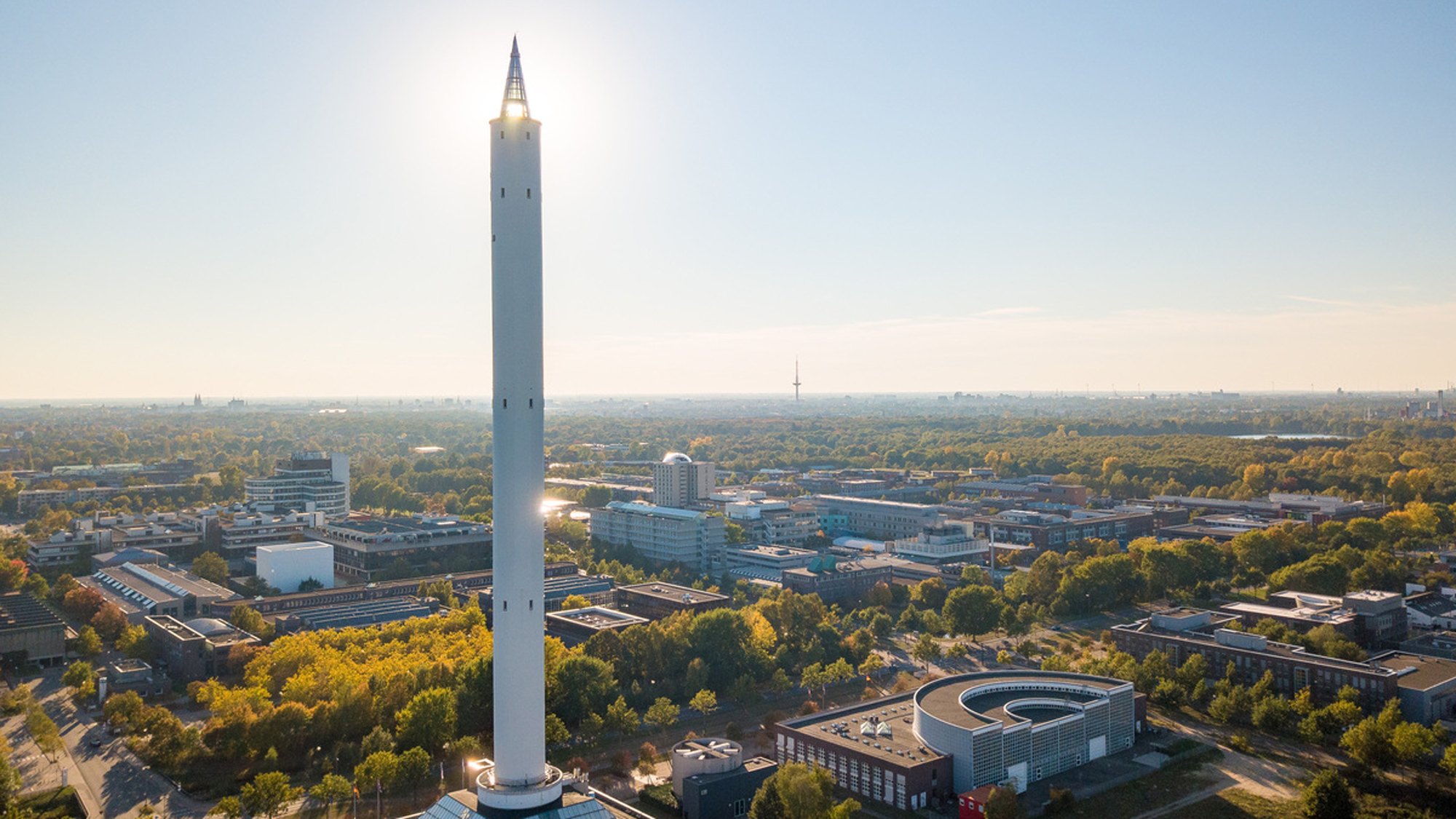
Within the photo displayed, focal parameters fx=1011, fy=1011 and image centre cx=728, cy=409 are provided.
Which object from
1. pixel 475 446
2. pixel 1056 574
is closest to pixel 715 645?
pixel 1056 574

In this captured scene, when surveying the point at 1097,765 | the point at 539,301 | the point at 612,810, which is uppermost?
the point at 539,301

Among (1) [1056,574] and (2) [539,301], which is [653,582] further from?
(2) [539,301]

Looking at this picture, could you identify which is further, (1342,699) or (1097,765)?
(1342,699)

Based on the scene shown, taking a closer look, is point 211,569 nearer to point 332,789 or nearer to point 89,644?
point 89,644

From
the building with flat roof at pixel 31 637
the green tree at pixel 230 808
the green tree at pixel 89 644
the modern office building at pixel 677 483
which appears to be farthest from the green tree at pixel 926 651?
the modern office building at pixel 677 483

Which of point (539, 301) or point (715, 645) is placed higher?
point (539, 301)

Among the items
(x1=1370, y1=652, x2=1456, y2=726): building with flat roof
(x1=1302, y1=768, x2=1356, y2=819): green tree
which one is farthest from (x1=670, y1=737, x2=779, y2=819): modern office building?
(x1=1370, y1=652, x2=1456, y2=726): building with flat roof
